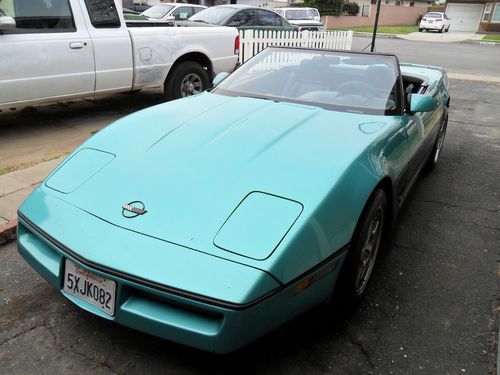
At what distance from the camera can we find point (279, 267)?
6.05 ft

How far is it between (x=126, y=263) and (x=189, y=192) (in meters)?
0.48

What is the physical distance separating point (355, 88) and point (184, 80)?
394cm

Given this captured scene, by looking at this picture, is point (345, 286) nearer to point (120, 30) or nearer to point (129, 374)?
point (129, 374)

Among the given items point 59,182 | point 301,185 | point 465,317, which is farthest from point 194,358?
point 465,317

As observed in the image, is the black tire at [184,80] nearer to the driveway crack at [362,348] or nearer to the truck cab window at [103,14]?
the truck cab window at [103,14]

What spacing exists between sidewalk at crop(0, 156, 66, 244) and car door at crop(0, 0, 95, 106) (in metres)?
1.18

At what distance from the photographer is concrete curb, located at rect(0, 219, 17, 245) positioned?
10.5ft

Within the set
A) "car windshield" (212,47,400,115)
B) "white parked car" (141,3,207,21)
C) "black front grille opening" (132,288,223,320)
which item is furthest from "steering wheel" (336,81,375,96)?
"white parked car" (141,3,207,21)

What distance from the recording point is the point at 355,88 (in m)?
3.39

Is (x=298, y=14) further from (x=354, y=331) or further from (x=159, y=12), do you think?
(x=354, y=331)

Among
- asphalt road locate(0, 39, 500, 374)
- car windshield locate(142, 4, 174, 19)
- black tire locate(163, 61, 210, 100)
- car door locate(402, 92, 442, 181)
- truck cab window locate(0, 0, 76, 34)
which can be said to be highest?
truck cab window locate(0, 0, 76, 34)

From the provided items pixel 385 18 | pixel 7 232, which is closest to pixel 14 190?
pixel 7 232

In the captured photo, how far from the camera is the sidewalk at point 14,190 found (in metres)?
3.27

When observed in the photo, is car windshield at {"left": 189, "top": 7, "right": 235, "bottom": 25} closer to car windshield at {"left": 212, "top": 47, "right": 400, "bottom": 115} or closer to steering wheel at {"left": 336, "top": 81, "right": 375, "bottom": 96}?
car windshield at {"left": 212, "top": 47, "right": 400, "bottom": 115}
